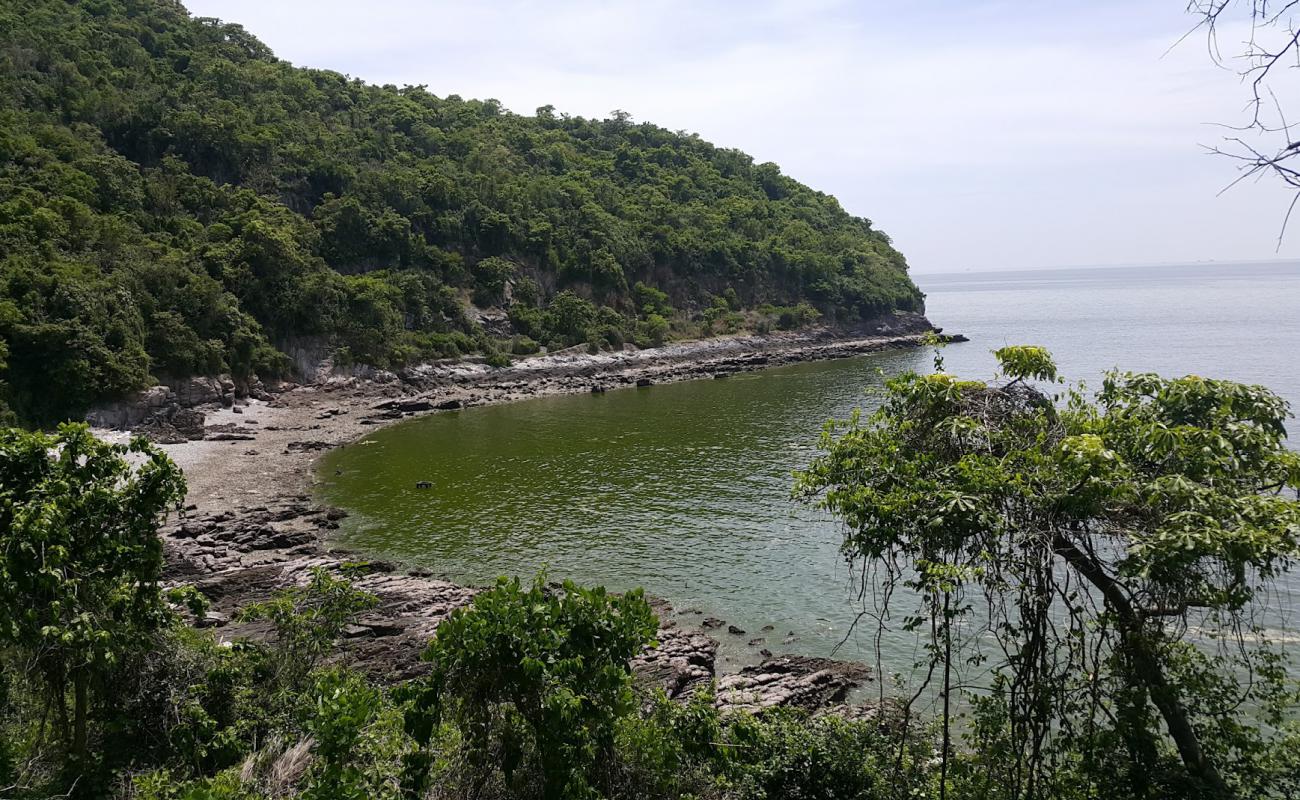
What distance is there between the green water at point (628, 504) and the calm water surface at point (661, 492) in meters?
0.09

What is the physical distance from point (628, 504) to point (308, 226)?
1865 inches

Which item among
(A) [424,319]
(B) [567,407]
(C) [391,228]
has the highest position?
(C) [391,228]

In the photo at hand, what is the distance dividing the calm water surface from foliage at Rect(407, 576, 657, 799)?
7.21 meters

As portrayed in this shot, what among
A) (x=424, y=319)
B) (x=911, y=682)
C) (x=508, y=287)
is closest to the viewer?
(x=911, y=682)

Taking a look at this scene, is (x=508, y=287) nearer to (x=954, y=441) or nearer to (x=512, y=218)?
(x=512, y=218)

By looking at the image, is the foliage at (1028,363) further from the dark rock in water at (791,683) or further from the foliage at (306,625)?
the foliage at (306,625)

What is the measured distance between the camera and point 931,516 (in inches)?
330

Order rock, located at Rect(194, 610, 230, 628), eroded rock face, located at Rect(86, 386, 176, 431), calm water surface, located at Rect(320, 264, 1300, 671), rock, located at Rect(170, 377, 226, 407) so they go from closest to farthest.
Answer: rock, located at Rect(194, 610, 230, 628), calm water surface, located at Rect(320, 264, 1300, 671), eroded rock face, located at Rect(86, 386, 176, 431), rock, located at Rect(170, 377, 226, 407)

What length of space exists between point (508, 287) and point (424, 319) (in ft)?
38.2

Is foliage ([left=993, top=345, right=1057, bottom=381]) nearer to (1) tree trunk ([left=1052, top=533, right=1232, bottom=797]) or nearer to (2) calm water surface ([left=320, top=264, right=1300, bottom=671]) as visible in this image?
(1) tree trunk ([left=1052, top=533, right=1232, bottom=797])

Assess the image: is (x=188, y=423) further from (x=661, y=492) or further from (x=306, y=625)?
(x=306, y=625)

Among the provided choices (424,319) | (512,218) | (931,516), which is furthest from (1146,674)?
(512,218)

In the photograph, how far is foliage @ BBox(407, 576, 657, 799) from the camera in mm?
8141

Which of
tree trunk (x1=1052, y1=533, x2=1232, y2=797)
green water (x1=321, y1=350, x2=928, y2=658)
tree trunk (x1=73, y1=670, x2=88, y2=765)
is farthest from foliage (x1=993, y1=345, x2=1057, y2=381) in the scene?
tree trunk (x1=73, y1=670, x2=88, y2=765)
